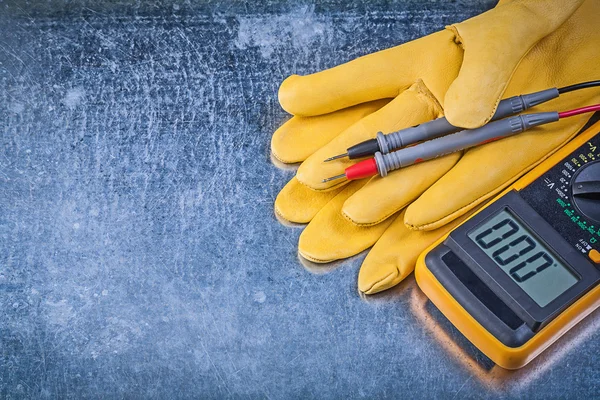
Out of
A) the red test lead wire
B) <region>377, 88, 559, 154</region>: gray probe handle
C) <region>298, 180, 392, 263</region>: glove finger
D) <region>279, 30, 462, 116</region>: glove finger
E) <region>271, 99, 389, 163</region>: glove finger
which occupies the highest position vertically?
<region>279, 30, 462, 116</region>: glove finger

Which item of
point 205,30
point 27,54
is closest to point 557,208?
point 205,30

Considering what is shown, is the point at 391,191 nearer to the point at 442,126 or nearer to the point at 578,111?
the point at 442,126

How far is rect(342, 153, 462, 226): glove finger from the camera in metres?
0.92

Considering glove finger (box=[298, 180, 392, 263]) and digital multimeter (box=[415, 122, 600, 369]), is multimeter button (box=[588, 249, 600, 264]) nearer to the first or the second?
digital multimeter (box=[415, 122, 600, 369])

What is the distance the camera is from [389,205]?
0.92m

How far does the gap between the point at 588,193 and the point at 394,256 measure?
23 centimetres

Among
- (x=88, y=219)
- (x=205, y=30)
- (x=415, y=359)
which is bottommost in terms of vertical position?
(x=415, y=359)

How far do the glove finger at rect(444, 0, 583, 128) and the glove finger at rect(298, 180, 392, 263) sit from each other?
162 mm

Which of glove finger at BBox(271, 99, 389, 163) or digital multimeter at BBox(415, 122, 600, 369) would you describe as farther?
glove finger at BBox(271, 99, 389, 163)

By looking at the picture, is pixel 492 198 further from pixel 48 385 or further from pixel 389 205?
pixel 48 385

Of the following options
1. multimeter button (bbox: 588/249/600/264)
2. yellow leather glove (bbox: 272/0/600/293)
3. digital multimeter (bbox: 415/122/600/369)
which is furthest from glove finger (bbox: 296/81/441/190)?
multimeter button (bbox: 588/249/600/264)

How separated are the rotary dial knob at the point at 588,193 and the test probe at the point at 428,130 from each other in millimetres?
100

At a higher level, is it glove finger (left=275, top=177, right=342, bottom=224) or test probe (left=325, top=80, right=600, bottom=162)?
test probe (left=325, top=80, right=600, bottom=162)

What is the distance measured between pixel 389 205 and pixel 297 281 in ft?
0.48
